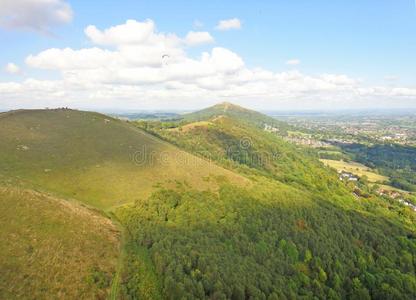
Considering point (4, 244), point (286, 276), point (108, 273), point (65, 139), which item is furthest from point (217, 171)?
point (4, 244)

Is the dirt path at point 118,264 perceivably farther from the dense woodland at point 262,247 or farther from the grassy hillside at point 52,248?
the dense woodland at point 262,247

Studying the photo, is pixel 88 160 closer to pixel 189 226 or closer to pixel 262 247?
pixel 189 226

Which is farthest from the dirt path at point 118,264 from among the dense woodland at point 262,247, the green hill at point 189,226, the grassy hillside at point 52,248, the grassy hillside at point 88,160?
the grassy hillside at point 88,160

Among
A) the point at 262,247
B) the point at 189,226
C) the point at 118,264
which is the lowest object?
the point at 262,247

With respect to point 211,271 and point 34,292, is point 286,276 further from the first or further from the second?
point 34,292

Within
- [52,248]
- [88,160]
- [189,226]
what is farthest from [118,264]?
[88,160]

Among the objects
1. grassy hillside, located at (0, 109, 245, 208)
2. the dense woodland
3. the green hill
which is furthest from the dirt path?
grassy hillside, located at (0, 109, 245, 208)

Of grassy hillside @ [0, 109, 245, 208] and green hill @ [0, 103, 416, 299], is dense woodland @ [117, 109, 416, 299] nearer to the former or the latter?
green hill @ [0, 103, 416, 299]

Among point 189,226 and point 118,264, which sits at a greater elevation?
point 118,264
